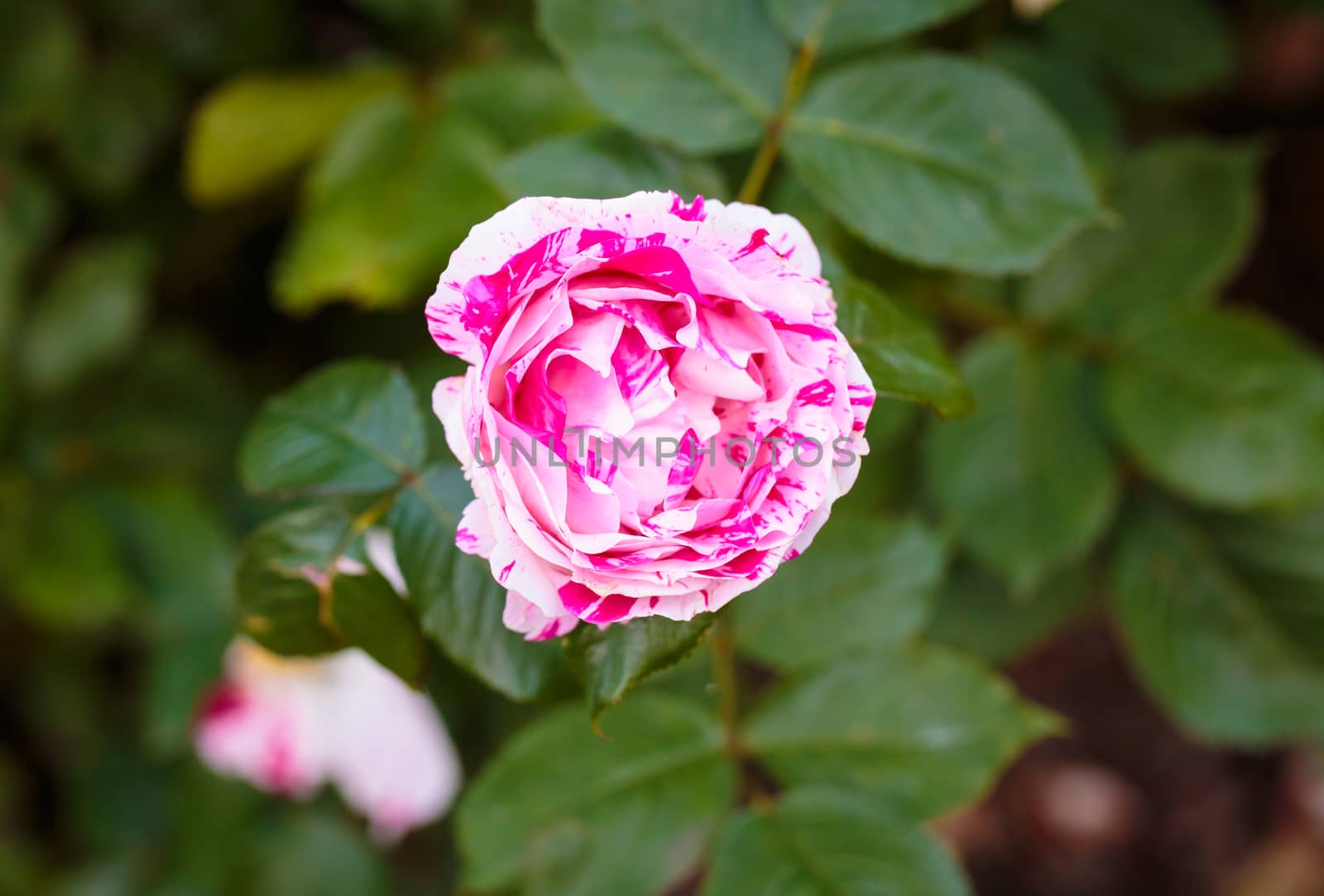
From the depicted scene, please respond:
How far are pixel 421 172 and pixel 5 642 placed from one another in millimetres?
1099

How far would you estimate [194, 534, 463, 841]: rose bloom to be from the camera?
126cm

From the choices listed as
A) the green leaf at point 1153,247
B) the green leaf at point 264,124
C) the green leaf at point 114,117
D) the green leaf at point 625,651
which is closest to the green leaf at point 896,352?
the green leaf at point 625,651

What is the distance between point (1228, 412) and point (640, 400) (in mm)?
813

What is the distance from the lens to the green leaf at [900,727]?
898 mm

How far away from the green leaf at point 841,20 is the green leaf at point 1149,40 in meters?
0.53

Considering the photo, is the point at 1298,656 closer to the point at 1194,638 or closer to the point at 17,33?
the point at 1194,638

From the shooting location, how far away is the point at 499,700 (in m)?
1.39

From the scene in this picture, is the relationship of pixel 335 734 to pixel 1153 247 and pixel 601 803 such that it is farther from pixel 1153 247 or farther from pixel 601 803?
pixel 1153 247

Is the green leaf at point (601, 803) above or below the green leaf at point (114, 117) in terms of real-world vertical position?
below

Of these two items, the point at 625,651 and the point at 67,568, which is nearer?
the point at 625,651

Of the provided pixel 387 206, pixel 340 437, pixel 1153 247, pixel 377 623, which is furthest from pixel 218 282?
pixel 1153 247

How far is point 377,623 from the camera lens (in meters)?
0.69

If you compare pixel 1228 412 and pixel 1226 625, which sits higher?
pixel 1228 412

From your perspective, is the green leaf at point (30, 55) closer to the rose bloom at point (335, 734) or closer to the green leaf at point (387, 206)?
the green leaf at point (387, 206)
